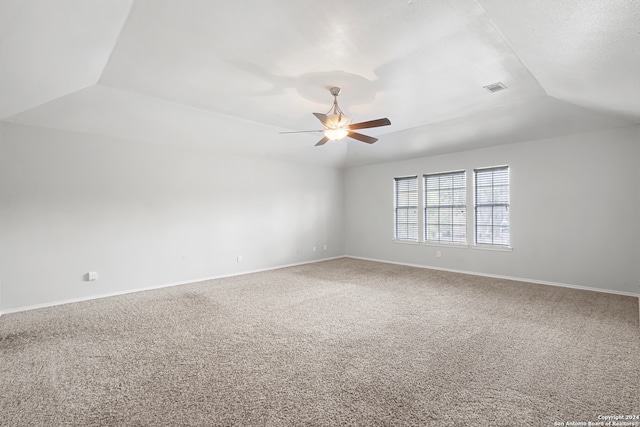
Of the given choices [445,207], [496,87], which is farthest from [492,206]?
[496,87]

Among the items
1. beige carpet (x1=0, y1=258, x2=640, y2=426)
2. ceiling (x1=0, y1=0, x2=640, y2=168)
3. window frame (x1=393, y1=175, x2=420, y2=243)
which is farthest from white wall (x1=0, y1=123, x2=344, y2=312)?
window frame (x1=393, y1=175, x2=420, y2=243)

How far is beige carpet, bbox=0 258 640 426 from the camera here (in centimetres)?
202

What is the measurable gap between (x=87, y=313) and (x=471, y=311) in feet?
16.5

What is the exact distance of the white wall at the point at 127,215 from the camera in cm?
425

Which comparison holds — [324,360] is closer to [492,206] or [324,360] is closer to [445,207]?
[492,206]

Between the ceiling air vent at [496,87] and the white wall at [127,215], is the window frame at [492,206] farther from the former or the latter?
the white wall at [127,215]

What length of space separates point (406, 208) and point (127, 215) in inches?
228

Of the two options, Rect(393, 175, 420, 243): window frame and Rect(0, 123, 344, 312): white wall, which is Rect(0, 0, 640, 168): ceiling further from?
Rect(393, 175, 420, 243): window frame

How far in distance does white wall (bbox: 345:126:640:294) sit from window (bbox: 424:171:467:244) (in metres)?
0.23

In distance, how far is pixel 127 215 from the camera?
514 cm

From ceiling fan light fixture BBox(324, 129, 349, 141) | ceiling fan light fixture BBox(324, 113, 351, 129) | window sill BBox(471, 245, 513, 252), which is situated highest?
ceiling fan light fixture BBox(324, 113, 351, 129)

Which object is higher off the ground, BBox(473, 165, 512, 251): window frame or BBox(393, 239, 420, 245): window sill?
BBox(473, 165, 512, 251): window frame

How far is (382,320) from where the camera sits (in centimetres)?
371

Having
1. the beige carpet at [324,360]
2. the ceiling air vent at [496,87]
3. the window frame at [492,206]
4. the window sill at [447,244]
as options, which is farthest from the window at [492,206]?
the ceiling air vent at [496,87]
